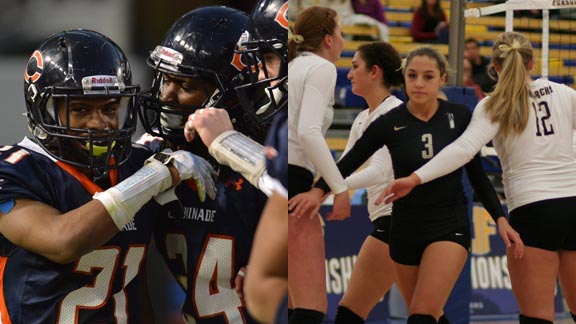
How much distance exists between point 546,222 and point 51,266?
1.55 meters

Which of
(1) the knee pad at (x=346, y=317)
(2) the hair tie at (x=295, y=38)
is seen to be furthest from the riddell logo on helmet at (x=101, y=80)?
(1) the knee pad at (x=346, y=317)

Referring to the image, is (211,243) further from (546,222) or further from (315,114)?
(546,222)

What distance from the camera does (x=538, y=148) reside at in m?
2.56

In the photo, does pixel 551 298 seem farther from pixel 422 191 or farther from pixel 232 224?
pixel 232 224

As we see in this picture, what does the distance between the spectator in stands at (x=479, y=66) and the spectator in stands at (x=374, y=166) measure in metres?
0.39

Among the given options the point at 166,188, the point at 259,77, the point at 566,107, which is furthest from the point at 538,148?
the point at 166,188

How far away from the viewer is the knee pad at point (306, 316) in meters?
1.94

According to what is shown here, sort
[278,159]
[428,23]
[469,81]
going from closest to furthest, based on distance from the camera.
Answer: [278,159] < [469,81] < [428,23]

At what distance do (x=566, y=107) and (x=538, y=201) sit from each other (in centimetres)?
27

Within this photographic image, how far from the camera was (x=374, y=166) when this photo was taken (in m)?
2.31

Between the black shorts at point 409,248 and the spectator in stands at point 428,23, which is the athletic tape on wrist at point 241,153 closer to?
the black shorts at point 409,248

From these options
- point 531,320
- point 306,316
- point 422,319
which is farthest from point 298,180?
point 531,320

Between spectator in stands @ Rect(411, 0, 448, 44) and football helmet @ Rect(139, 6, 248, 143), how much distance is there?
2136 millimetres

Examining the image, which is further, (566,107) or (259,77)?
(566,107)
